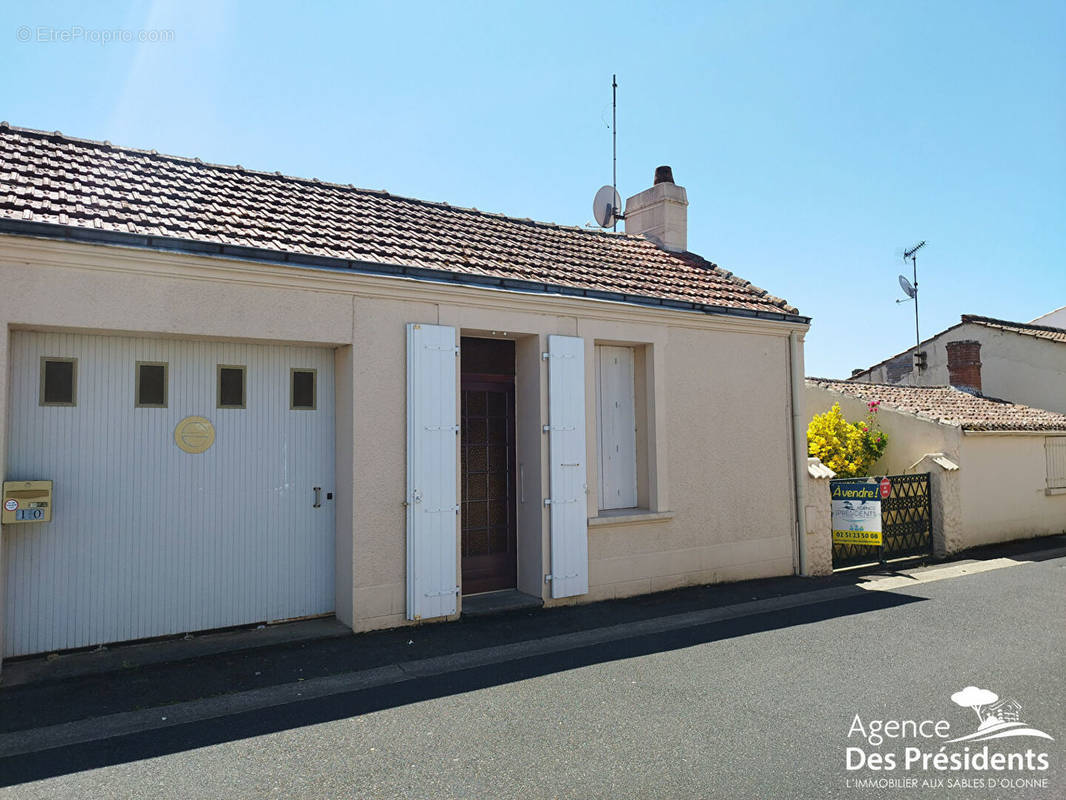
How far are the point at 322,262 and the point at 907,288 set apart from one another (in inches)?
762

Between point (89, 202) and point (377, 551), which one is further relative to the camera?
point (377, 551)

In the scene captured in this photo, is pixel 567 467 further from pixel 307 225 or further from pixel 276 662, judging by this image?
pixel 307 225

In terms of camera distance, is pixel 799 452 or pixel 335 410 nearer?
pixel 335 410

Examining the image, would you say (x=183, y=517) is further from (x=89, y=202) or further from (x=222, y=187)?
(x=222, y=187)

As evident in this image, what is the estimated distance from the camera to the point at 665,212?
11.5 m

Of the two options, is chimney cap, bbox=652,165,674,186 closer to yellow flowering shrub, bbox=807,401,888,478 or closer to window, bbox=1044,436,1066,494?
yellow flowering shrub, bbox=807,401,888,478

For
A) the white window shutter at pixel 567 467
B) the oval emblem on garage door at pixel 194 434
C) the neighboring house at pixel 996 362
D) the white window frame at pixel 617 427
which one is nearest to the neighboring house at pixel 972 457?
the neighboring house at pixel 996 362

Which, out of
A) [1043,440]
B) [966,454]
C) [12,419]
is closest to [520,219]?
[12,419]

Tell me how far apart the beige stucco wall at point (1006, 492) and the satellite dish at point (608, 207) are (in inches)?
282

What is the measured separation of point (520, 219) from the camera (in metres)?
10.2

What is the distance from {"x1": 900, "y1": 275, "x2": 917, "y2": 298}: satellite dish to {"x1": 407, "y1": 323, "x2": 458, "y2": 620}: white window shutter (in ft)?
59.7

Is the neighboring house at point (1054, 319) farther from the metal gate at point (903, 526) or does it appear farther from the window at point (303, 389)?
the window at point (303, 389)

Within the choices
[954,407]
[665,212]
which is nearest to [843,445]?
[954,407]

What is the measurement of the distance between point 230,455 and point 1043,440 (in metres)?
14.9
